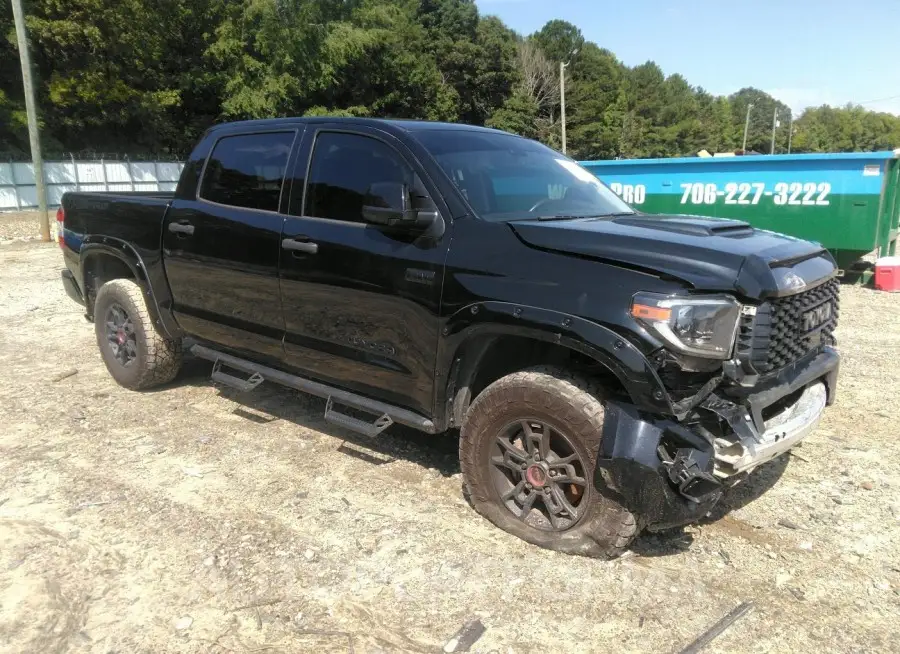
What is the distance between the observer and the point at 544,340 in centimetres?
306

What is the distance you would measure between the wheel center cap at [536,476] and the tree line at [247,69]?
30.5 meters

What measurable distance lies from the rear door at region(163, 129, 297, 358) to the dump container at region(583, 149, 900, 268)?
252 inches

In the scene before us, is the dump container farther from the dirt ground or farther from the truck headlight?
the truck headlight

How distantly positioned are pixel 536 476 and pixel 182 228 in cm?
299

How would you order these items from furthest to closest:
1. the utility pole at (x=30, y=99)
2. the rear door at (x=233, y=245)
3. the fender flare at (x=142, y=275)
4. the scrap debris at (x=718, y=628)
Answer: the utility pole at (x=30, y=99) → the fender flare at (x=142, y=275) → the rear door at (x=233, y=245) → the scrap debris at (x=718, y=628)

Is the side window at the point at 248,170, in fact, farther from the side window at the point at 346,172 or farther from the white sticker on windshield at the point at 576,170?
the white sticker on windshield at the point at 576,170

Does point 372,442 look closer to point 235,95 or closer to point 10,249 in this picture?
point 10,249

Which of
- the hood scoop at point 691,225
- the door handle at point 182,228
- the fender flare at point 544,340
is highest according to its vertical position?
the hood scoop at point 691,225

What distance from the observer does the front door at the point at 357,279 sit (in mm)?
3525

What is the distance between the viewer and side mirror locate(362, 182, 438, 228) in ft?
11.2

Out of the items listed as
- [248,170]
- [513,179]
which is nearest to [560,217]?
[513,179]

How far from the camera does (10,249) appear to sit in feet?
49.9

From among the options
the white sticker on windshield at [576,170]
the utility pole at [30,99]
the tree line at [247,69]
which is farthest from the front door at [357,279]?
the tree line at [247,69]

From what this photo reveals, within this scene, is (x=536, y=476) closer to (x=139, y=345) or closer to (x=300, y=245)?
(x=300, y=245)
